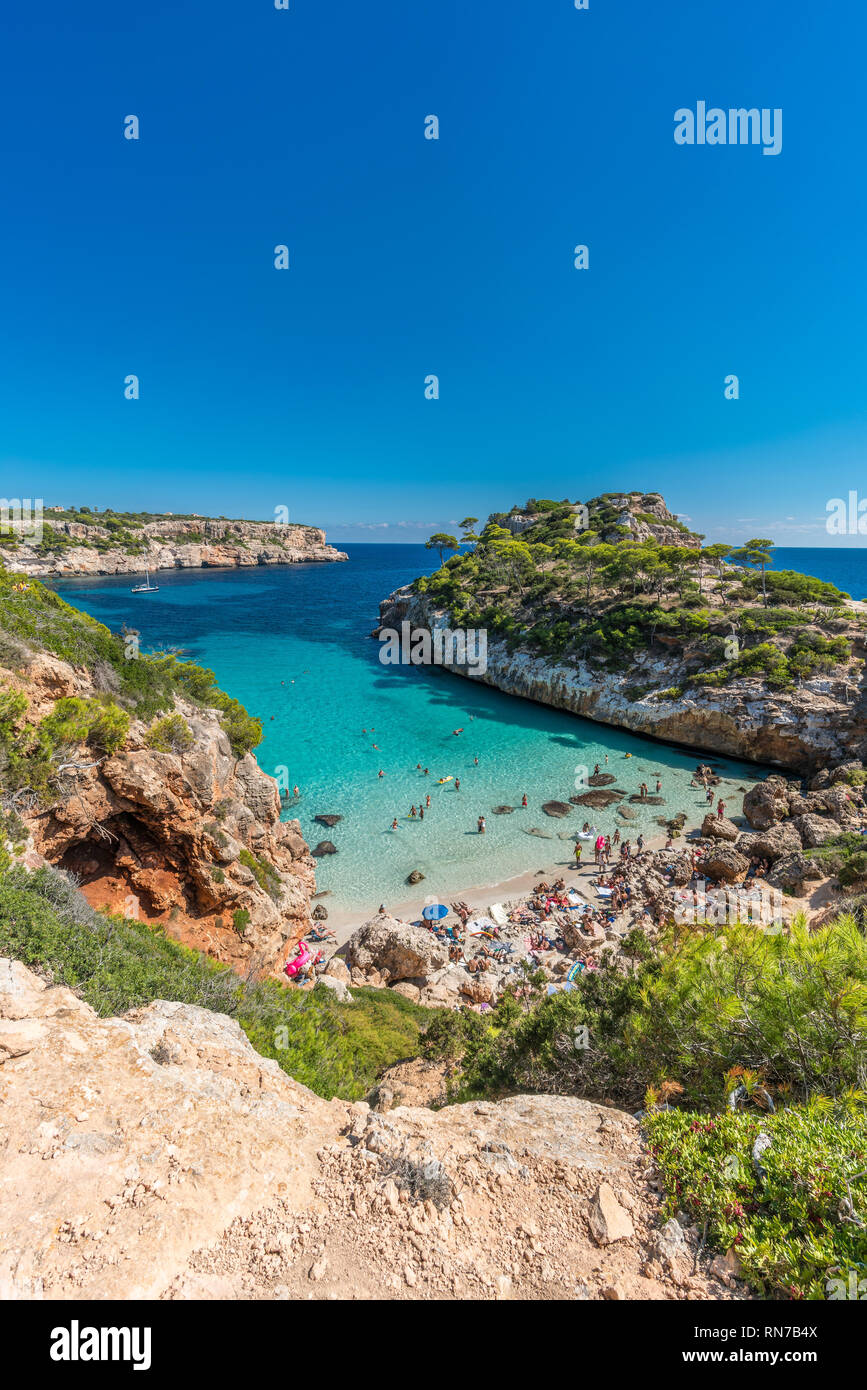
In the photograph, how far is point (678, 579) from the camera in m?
35.3

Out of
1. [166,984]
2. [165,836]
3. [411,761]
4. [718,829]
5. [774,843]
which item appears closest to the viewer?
[166,984]

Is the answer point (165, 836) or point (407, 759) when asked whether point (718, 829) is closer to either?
point (407, 759)

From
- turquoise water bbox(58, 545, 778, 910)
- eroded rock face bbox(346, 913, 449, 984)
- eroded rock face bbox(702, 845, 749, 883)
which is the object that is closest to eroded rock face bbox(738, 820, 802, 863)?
eroded rock face bbox(702, 845, 749, 883)

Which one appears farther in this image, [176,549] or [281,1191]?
[176,549]

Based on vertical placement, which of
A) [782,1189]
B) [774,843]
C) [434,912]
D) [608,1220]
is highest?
[782,1189]

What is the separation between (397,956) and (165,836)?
6.60 metres

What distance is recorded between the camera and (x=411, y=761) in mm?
25703

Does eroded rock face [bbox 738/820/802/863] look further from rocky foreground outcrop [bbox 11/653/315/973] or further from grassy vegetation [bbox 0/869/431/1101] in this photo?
rocky foreground outcrop [bbox 11/653/315/973]

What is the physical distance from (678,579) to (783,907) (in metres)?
27.4

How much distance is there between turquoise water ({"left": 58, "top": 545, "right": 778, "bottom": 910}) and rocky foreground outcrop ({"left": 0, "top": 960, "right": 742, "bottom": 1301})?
40.4 feet

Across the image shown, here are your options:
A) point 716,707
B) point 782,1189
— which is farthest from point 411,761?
point 782,1189
